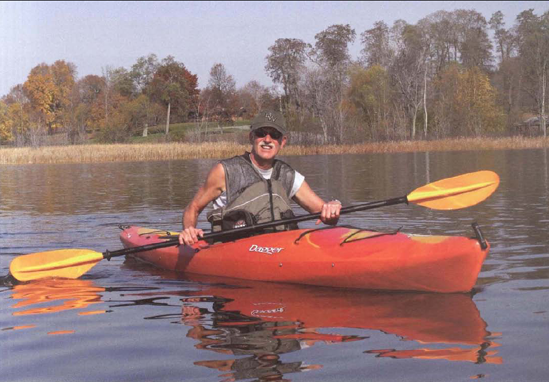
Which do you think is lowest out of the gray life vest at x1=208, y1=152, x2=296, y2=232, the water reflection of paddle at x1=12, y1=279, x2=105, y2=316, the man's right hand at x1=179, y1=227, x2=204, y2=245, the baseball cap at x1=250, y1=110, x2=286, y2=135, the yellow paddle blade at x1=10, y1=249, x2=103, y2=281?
the water reflection of paddle at x1=12, y1=279, x2=105, y2=316

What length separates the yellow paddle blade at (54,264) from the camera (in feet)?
20.1

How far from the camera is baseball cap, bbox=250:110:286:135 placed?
18.5 ft

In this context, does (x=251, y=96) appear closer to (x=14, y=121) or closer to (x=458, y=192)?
(x=14, y=121)

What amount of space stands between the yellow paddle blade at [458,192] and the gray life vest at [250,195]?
3.35 feet

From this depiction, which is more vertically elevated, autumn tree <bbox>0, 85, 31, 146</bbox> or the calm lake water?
autumn tree <bbox>0, 85, 31, 146</bbox>

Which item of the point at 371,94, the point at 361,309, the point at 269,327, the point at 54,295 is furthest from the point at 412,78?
the point at 269,327

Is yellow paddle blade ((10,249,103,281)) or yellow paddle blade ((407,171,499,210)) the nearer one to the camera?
yellow paddle blade ((407,171,499,210))

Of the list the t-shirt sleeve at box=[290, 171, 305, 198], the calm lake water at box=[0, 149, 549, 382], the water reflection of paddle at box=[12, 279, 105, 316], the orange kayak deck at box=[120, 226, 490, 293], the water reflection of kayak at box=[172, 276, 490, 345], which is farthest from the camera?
the t-shirt sleeve at box=[290, 171, 305, 198]

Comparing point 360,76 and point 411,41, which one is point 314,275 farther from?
point 411,41

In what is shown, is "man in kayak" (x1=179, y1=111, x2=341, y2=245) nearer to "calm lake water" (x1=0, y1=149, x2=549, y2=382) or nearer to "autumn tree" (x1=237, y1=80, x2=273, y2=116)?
"calm lake water" (x1=0, y1=149, x2=549, y2=382)

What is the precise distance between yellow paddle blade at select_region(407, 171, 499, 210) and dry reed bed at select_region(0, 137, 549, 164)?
2466 centimetres

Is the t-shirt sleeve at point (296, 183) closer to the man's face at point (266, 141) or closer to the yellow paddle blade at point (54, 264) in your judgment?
the man's face at point (266, 141)

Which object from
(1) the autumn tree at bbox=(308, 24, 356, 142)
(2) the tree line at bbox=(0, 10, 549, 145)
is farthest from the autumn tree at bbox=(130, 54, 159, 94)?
(1) the autumn tree at bbox=(308, 24, 356, 142)

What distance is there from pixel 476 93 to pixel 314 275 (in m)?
42.9
